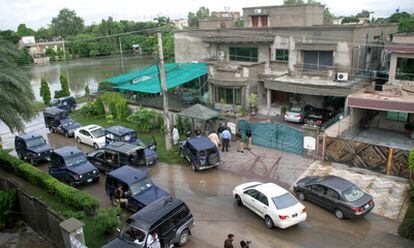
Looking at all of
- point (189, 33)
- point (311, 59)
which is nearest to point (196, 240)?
point (311, 59)

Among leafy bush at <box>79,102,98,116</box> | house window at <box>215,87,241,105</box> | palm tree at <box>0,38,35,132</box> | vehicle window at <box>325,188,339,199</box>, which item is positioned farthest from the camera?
leafy bush at <box>79,102,98,116</box>

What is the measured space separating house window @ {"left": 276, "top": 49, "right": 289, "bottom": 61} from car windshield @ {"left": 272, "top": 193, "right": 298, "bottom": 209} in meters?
19.0

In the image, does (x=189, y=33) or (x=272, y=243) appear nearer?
(x=272, y=243)

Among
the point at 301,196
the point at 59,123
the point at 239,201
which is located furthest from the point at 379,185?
the point at 59,123

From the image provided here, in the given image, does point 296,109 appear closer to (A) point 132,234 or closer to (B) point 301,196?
(B) point 301,196

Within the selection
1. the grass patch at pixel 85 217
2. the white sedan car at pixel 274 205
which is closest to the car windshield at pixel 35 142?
the grass patch at pixel 85 217

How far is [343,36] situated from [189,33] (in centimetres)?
1725

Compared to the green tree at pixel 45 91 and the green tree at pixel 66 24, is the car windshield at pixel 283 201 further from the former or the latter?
the green tree at pixel 66 24

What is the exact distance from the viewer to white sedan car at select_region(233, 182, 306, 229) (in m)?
13.6

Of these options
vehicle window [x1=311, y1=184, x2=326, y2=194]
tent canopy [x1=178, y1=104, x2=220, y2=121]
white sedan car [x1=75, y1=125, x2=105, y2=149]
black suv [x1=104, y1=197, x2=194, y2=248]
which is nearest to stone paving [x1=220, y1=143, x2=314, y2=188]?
vehicle window [x1=311, y1=184, x2=326, y2=194]

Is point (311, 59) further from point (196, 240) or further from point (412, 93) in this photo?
point (196, 240)

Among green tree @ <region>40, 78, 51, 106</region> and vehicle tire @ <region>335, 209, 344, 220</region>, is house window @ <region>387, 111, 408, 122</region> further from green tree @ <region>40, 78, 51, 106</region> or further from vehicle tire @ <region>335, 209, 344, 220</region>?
green tree @ <region>40, 78, 51, 106</region>

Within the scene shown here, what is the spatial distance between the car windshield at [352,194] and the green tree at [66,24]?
13625 centimetres

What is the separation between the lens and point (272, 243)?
13297mm
